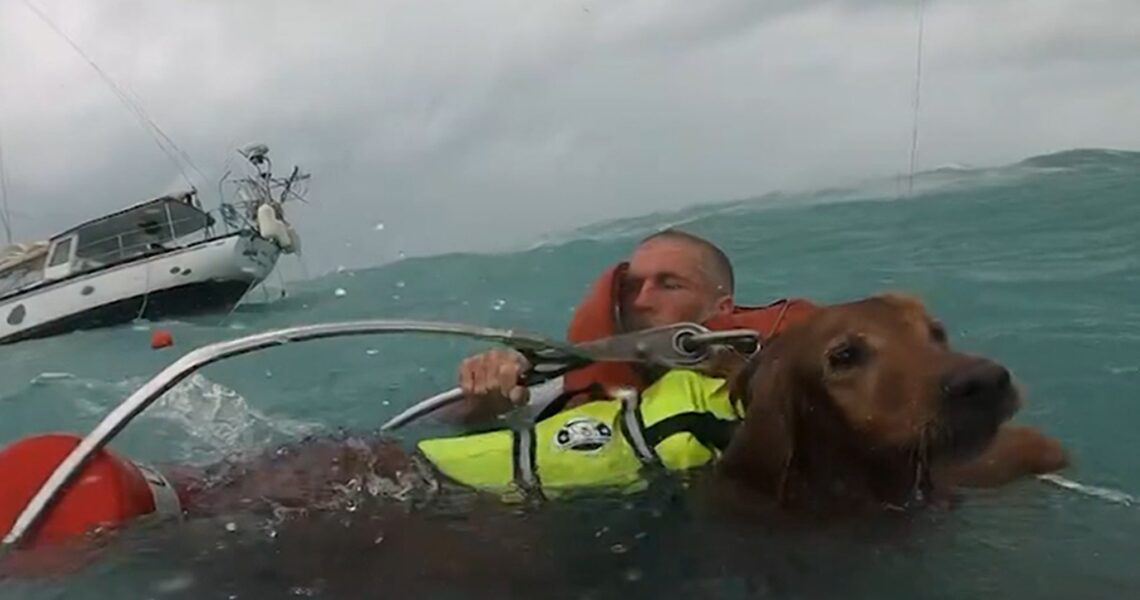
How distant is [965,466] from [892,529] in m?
0.37

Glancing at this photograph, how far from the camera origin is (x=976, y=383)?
140 inches

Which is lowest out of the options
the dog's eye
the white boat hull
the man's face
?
the white boat hull

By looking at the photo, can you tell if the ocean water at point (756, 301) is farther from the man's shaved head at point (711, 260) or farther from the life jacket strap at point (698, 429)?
the man's shaved head at point (711, 260)

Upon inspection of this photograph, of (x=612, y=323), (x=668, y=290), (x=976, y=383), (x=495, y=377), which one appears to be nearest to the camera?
(x=976, y=383)

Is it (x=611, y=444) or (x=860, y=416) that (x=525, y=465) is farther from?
(x=860, y=416)

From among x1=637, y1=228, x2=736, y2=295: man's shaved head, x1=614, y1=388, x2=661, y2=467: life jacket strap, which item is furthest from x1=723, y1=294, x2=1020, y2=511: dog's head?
x1=637, y1=228, x2=736, y2=295: man's shaved head

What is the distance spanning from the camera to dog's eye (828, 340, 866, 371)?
3.79m

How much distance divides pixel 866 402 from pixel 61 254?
22.0 m

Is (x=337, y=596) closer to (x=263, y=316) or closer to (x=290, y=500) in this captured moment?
(x=290, y=500)

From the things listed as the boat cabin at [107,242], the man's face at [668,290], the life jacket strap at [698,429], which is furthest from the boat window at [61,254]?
the life jacket strap at [698,429]

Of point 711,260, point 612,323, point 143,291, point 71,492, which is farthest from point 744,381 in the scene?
point 143,291

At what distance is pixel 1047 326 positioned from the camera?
7.80 metres

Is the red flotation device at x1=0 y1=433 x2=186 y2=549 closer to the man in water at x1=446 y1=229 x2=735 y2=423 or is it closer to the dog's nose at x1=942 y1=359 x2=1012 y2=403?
the man in water at x1=446 y1=229 x2=735 y2=423

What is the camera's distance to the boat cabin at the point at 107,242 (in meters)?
23.3
